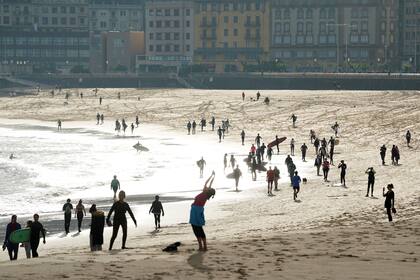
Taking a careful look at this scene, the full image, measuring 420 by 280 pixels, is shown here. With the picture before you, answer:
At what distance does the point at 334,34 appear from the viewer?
175m

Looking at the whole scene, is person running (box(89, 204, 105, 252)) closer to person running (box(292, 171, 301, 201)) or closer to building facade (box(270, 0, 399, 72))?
person running (box(292, 171, 301, 201))

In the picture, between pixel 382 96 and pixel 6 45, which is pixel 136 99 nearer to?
pixel 382 96

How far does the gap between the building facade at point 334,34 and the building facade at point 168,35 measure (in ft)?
56.1

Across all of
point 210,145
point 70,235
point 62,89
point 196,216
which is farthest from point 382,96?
point 196,216

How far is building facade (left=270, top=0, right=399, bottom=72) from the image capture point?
6841 inches

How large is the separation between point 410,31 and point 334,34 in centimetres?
1832

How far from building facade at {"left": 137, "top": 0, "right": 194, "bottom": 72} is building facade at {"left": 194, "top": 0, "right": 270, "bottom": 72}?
1771 millimetres

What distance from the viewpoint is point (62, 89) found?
158500 mm

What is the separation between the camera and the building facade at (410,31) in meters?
182

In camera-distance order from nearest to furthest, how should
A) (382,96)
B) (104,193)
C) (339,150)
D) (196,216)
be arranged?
(196,216) → (104,193) → (339,150) → (382,96)

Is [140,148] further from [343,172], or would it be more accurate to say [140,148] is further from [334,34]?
[334,34]

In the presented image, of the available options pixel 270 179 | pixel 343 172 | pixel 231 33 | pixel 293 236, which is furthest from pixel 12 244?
pixel 231 33

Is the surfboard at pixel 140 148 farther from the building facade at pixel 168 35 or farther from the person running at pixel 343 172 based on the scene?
the building facade at pixel 168 35

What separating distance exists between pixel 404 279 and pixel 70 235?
17160 millimetres
